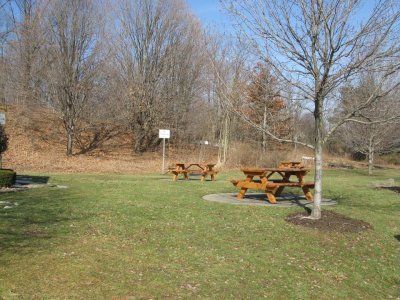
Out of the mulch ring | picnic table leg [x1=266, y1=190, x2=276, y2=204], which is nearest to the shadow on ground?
picnic table leg [x1=266, y1=190, x2=276, y2=204]

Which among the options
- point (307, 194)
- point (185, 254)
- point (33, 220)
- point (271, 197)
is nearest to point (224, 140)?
point (307, 194)

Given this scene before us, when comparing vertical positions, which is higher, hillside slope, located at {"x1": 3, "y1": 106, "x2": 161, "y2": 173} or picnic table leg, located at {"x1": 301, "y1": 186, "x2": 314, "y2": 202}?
hillside slope, located at {"x1": 3, "y1": 106, "x2": 161, "y2": 173}

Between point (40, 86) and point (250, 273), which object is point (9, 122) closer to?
point (40, 86)

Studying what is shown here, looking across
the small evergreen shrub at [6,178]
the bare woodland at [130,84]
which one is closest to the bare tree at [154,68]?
the bare woodland at [130,84]

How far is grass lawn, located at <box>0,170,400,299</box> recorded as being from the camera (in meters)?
4.58

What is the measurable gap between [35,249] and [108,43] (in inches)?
1034

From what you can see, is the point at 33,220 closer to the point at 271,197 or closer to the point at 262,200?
the point at 271,197

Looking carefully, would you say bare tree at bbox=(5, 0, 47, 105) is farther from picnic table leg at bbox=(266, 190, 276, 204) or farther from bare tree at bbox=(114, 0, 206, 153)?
picnic table leg at bbox=(266, 190, 276, 204)

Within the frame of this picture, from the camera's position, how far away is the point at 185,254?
585cm

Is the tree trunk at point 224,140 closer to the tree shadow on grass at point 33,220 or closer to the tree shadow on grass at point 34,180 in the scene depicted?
the tree shadow on grass at point 34,180

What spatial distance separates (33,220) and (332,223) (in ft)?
17.5

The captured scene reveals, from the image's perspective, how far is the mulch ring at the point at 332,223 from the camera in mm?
7668

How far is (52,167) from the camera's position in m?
22.6

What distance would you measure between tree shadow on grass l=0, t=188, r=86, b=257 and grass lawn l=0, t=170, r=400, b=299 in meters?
0.02
